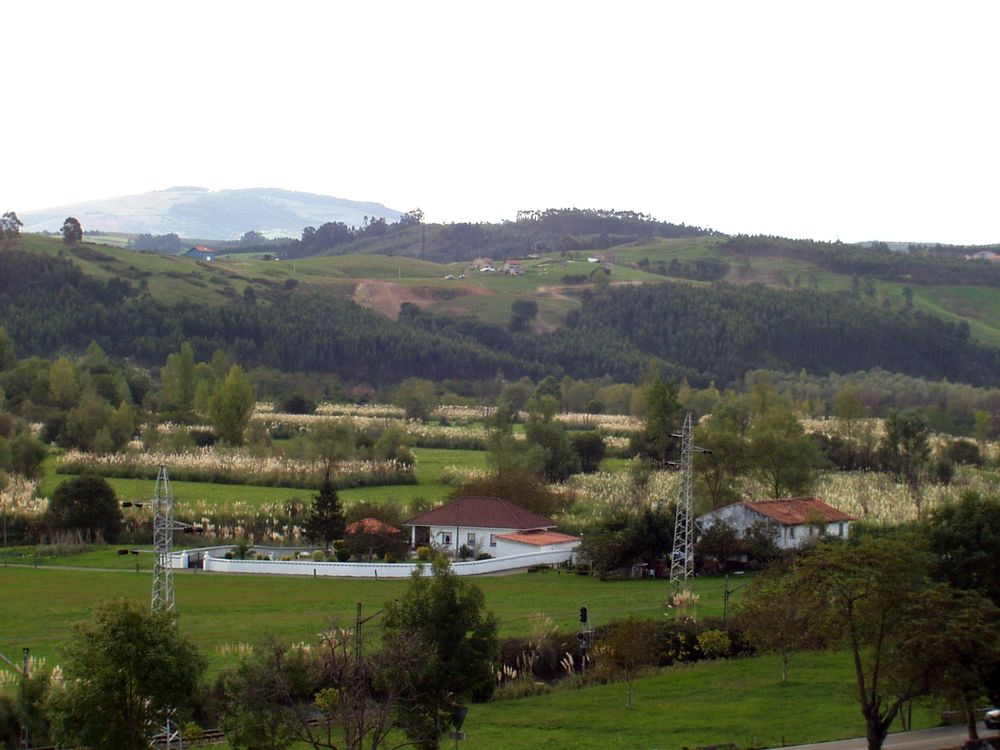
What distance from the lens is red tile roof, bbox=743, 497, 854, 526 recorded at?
1864 inches

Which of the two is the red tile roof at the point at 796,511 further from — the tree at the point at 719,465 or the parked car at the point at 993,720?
the parked car at the point at 993,720

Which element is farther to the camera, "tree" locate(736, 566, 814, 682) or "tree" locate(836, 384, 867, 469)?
"tree" locate(836, 384, 867, 469)

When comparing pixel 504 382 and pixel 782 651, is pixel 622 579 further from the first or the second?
pixel 504 382

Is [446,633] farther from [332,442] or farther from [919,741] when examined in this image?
[332,442]

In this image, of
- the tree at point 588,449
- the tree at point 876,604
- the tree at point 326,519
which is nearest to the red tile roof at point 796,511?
the tree at point 326,519

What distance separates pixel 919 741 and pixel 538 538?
2385 centimetres

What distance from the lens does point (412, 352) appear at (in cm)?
13738

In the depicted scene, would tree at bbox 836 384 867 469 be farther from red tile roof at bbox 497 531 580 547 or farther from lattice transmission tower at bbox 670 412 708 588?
lattice transmission tower at bbox 670 412 708 588

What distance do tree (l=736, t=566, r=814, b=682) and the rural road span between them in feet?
10.9

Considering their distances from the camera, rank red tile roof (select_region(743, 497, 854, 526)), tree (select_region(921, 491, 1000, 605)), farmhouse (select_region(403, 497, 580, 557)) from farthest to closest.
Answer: farmhouse (select_region(403, 497, 580, 557)) → red tile roof (select_region(743, 497, 854, 526)) → tree (select_region(921, 491, 1000, 605))

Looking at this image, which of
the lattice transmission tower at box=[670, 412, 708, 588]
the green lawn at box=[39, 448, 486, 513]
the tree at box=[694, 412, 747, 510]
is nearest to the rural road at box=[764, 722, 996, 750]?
the lattice transmission tower at box=[670, 412, 708, 588]

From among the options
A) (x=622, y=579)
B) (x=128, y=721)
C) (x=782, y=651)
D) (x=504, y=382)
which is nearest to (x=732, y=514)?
(x=622, y=579)

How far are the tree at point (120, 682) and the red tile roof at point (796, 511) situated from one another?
28.1 meters

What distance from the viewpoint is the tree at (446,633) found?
25250mm
